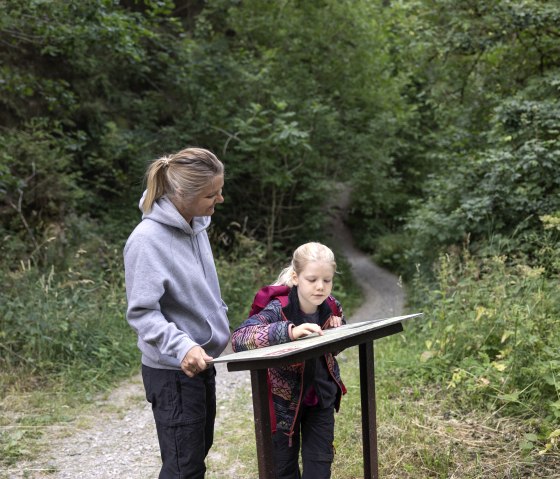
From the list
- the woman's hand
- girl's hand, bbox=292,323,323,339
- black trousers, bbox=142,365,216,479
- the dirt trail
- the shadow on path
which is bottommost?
the shadow on path

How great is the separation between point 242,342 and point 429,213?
6.17 m

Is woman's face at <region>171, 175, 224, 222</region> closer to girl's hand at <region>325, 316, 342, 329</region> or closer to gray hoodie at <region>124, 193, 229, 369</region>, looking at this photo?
gray hoodie at <region>124, 193, 229, 369</region>

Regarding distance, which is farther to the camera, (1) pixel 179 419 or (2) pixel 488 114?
(2) pixel 488 114

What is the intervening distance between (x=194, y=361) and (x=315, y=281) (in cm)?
69

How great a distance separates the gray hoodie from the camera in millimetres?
2344

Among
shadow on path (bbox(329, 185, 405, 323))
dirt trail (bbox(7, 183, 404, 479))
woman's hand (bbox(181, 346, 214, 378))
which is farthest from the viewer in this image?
shadow on path (bbox(329, 185, 405, 323))

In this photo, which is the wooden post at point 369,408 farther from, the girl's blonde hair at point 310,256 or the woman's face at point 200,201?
the woman's face at point 200,201

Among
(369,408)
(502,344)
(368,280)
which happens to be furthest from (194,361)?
→ (368,280)

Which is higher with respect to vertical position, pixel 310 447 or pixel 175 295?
pixel 175 295

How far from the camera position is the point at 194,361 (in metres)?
2.26

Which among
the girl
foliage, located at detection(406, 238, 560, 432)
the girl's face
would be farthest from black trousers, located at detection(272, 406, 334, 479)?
foliage, located at detection(406, 238, 560, 432)

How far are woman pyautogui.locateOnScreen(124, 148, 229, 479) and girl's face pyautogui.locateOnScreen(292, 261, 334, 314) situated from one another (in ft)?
1.36

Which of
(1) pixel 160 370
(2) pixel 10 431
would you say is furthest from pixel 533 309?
(2) pixel 10 431

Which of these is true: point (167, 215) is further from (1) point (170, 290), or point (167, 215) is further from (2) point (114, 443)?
(2) point (114, 443)
